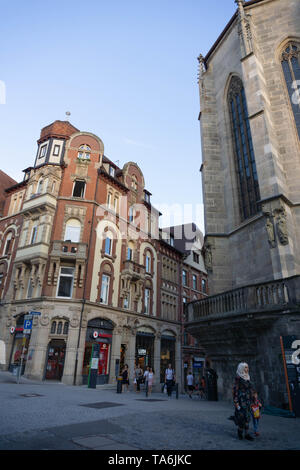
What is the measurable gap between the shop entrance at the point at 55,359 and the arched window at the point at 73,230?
7959mm

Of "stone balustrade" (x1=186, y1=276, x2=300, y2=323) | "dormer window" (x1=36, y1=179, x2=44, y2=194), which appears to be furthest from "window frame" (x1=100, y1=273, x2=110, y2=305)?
"stone balustrade" (x1=186, y1=276, x2=300, y2=323)

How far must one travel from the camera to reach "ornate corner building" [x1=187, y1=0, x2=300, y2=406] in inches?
467

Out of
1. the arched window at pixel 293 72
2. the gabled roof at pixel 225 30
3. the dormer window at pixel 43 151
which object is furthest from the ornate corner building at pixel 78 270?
the arched window at pixel 293 72

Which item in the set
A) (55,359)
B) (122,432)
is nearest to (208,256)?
(122,432)

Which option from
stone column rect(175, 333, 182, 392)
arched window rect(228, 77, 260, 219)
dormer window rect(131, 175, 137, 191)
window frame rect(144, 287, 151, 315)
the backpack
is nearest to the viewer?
the backpack

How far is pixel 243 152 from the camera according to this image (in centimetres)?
1828

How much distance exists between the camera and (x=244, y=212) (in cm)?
1752

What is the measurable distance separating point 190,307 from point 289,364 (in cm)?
674

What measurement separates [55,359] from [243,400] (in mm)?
18921

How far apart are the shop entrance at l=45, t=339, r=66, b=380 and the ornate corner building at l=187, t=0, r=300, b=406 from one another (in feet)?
36.6

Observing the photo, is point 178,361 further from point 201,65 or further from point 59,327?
point 201,65

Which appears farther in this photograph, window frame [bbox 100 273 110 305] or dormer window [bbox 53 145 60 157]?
dormer window [bbox 53 145 60 157]

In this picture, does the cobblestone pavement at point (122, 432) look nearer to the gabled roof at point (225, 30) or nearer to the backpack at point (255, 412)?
the backpack at point (255, 412)

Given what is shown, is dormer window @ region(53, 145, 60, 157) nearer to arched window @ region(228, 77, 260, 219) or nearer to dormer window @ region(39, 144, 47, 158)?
dormer window @ region(39, 144, 47, 158)
